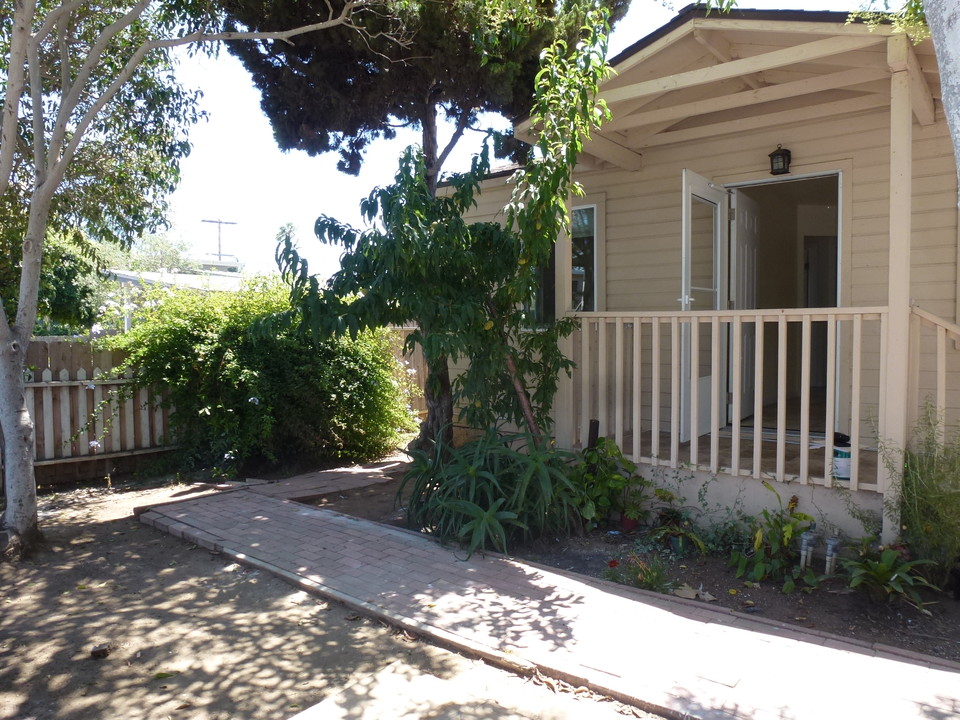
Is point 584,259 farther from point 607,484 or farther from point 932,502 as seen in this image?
point 932,502

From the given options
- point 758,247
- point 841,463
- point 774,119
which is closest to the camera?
point 841,463

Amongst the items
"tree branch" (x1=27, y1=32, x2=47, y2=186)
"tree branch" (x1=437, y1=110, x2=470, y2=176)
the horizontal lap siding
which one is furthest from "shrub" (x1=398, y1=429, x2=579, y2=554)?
"tree branch" (x1=437, y1=110, x2=470, y2=176)

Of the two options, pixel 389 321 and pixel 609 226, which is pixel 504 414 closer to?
pixel 389 321

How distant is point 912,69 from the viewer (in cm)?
461

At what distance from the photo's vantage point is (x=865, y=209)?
19.8 ft

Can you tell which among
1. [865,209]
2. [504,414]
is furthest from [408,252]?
[865,209]

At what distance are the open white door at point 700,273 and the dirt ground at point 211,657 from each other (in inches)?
113

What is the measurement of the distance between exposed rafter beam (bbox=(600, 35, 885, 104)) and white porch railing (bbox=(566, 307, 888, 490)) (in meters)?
1.72

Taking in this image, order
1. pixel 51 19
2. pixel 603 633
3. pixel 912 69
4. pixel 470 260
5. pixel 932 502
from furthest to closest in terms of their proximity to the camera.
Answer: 1. pixel 470 260
2. pixel 51 19
3. pixel 912 69
4. pixel 932 502
5. pixel 603 633

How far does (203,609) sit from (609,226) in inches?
213

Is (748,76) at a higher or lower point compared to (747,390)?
higher

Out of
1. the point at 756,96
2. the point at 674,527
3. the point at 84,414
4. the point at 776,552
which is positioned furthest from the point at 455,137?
the point at 776,552

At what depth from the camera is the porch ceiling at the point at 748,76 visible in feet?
15.7

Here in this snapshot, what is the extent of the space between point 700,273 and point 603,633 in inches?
168
